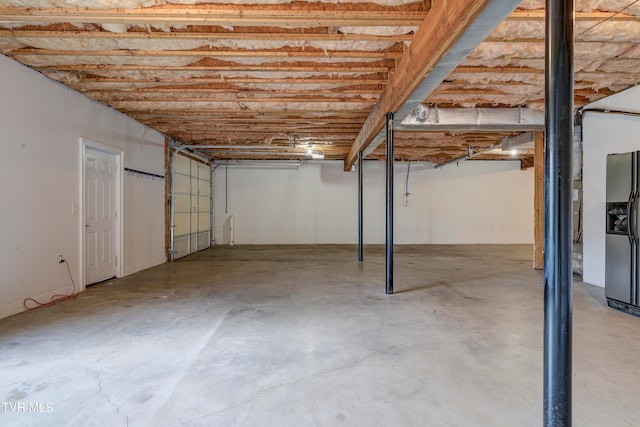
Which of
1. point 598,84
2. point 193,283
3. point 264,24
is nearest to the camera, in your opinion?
point 264,24

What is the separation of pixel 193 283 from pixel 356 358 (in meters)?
3.22

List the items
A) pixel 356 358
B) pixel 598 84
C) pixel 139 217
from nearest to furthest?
pixel 356 358
pixel 598 84
pixel 139 217

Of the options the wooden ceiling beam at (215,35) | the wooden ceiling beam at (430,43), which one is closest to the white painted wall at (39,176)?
the wooden ceiling beam at (215,35)

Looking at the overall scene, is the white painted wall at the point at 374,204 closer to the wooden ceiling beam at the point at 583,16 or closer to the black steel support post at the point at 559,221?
the wooden ceiling beam at the point at 583,16

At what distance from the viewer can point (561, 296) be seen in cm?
130

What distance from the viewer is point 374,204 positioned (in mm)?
9977

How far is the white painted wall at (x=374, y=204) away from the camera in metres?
9.87

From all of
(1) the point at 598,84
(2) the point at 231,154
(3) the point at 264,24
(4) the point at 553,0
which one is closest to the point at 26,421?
(3) the point at 264,24

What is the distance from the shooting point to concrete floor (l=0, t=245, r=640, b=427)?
1.72 meters

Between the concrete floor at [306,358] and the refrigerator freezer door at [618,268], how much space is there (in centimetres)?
22

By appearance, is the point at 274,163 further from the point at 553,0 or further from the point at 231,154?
the point at 553,0

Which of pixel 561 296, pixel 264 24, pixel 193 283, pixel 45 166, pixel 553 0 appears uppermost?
pixel 264 24

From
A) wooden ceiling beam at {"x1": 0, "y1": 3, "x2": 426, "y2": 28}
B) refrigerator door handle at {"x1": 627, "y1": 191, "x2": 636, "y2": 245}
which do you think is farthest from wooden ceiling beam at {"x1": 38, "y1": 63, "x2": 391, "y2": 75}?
refrigerator door handle at {"x1": 627, "y1": 191, "x2": 636, "y2": 245}

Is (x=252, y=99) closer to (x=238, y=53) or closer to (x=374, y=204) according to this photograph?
(x=238, y=53)
